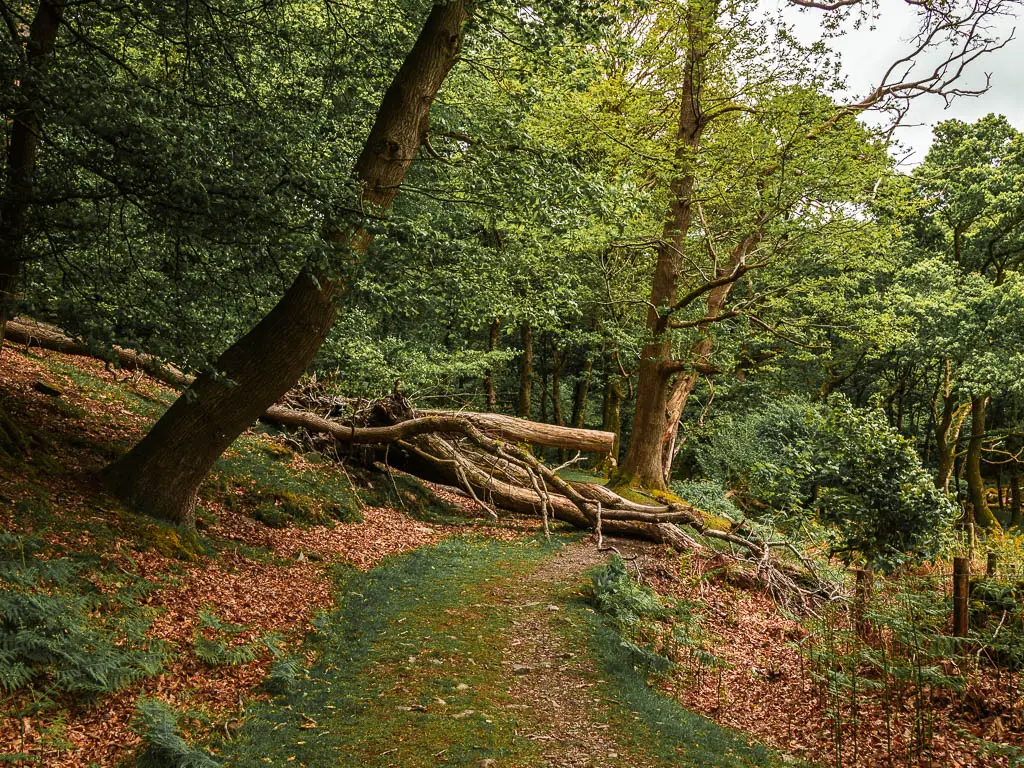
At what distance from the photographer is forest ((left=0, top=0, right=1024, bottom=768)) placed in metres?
4.94

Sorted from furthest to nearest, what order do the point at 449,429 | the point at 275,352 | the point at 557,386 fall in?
the point at 557,386, the point at 449,429, the point at 275,352

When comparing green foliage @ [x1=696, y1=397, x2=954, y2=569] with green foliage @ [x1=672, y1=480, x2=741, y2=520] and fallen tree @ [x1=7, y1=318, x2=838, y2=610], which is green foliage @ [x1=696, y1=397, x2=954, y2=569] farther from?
green foliage @ [x1=672, y1=480, x2=741, y2=520]

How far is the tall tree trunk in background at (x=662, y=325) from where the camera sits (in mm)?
14852

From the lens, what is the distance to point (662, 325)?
49.0 ft

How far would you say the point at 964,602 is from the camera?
6.11 m

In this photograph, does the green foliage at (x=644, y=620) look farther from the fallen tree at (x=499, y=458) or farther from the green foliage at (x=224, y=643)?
the green foliage at (x=224, y=643)

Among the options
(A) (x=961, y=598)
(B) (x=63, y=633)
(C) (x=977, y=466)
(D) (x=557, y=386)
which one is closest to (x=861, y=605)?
(A) (x=961, y=598)

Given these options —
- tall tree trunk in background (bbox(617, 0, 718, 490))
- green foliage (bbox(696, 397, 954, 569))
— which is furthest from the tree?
green foliage (bbox(696, 397, 954, 569))

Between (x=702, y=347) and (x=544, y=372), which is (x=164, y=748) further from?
(x=544, y=372)

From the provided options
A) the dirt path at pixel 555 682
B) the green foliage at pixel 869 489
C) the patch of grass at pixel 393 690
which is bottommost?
the dirt path at pixel 555 682

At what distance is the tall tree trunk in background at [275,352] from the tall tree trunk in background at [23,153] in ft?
6.32

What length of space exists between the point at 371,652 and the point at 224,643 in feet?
4.60

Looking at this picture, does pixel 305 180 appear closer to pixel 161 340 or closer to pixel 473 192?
pixel 161 340

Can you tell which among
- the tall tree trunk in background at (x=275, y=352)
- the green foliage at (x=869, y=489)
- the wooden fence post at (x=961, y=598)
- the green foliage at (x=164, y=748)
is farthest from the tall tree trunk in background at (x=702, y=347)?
the green foliage at (x=164, y=748)
